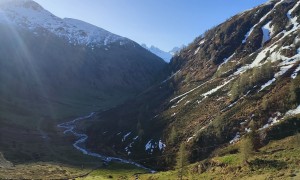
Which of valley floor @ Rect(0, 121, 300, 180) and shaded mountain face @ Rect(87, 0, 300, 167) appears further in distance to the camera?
shaded mountain face @ Rect(87, 0, 300, 167)

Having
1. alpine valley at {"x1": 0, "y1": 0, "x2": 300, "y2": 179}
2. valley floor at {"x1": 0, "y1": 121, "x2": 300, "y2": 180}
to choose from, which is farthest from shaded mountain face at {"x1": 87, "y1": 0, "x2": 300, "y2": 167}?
valley floor at {"x1": 0, "y1": 121, "x2": 300, "y2": 180}

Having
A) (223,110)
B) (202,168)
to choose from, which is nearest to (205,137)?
(223,110)

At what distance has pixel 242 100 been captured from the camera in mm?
132125

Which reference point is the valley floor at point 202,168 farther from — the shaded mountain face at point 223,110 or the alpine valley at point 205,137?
the shaded mountain face at point 223,110

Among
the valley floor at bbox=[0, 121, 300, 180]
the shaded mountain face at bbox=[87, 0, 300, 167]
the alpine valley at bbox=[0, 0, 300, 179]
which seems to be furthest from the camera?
the shaded mountain face at bbox=[87, 0, 300, 167]

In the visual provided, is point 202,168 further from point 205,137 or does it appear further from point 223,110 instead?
point 223,110

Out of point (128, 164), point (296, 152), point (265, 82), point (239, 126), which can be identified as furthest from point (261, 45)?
point (296, 152)

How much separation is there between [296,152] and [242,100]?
57.9 meters

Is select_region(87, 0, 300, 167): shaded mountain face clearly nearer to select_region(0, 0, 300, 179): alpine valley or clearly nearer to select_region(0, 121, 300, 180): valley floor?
select_region(0, 0, 300, 179): alpine valley

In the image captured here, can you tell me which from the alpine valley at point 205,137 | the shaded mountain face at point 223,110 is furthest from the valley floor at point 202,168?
the shaded mountain face at point 223,110

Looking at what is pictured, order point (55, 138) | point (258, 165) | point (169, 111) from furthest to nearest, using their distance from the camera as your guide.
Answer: point (55, 138)
point (169, 111)
point (258, 165)

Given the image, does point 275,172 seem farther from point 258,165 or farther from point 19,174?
point 19,174

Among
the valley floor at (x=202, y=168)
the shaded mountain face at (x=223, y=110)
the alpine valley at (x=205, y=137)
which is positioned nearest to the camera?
the valley floor at (x=202, y=168)

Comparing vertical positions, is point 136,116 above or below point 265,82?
below
